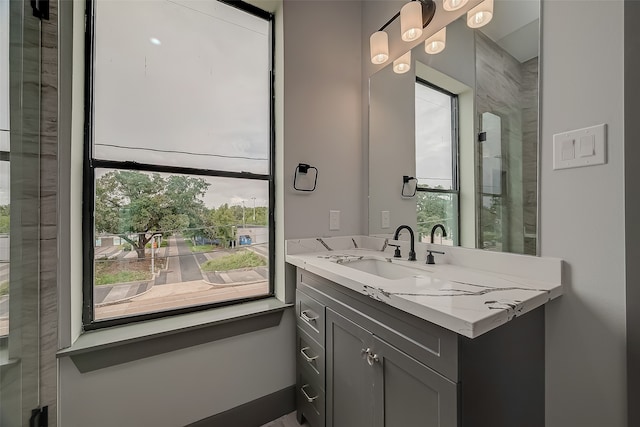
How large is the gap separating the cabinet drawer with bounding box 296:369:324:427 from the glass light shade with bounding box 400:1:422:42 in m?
1.84

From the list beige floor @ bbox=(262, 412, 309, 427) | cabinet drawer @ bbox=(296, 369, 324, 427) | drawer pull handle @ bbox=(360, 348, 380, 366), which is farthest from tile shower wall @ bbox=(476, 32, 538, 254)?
beige floor @ bbox=(262, 412, 309, 427)

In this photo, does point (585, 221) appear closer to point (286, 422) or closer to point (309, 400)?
point (309, 400)

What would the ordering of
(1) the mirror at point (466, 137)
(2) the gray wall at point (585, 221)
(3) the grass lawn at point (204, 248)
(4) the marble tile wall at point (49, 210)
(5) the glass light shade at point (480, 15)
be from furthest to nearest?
(3) the grass lawn at point (204, 248)
(5) the glass light shade at point (480, 15)
(1) the mirror at point (466, 137)
(4) the marble tile wall at point (49, 210)
(2) the gray wall at point (585, 221)

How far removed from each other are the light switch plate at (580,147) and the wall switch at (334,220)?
110 centimetres

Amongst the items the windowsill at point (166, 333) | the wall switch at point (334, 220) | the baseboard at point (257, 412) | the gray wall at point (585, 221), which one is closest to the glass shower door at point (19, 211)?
the windowsill at point (166, 333)

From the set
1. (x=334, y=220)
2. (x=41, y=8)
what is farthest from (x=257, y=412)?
(x=41, y=8)

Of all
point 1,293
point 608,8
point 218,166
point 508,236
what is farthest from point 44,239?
point 608,8

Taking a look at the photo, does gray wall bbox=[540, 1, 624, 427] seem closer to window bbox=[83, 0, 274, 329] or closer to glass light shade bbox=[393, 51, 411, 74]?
glass light shade bbox=[393, 51, 411, 74]

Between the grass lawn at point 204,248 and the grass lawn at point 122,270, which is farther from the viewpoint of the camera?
the grass lawn at point 204,248

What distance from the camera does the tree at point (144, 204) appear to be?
1193 millimetres

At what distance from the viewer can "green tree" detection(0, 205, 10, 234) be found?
2.32 feet

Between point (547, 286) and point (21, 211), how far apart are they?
1.74 meters

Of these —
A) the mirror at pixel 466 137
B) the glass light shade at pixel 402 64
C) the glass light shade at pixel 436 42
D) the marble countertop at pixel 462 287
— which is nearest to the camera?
the marble countertop at pixel 462 287

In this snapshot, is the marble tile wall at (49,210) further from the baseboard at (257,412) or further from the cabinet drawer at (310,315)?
the cabinet drawer at (310,315)
